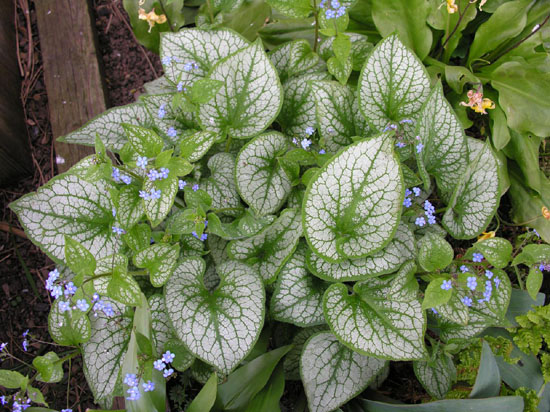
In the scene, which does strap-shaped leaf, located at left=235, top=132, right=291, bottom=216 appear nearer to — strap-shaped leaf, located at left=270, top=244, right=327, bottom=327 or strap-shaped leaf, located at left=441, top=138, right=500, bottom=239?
strap-shaped leaf, located at left=270, top=244, right=327, bottom=327

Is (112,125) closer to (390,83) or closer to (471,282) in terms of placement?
(390,83)

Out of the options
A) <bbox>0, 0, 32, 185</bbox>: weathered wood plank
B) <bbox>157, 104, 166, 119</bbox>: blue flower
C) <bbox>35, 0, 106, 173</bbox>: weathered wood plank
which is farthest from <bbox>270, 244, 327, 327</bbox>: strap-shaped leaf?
<bbox>0, 0, 32, 185</bbox>: weathered wood plank

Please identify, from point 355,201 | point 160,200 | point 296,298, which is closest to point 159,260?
point 160,200

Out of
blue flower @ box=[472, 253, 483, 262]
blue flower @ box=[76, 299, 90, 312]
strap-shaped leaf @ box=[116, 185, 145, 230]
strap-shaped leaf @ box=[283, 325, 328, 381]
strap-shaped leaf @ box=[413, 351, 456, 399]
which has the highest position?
strap-shaped leaf @ box=[116, 185, 145, 230]

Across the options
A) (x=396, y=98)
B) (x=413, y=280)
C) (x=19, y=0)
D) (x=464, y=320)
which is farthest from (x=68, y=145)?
(x=464, y=320)

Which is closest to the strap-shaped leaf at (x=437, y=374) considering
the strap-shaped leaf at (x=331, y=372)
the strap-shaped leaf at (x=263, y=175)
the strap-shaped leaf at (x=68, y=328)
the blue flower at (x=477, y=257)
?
the strap-shaped leaf at (x=331, y=372)

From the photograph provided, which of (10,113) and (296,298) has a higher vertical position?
(10,113)
